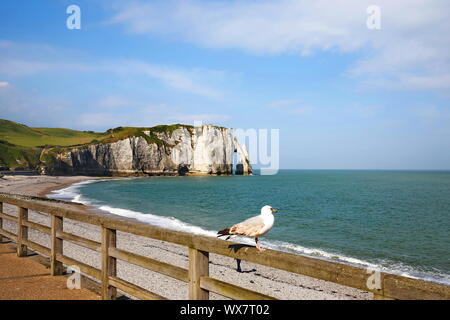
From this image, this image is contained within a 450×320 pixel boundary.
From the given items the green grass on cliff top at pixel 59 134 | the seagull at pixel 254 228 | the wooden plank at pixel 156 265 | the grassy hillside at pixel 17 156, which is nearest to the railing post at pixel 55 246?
the wooden plank at pixel 156 265

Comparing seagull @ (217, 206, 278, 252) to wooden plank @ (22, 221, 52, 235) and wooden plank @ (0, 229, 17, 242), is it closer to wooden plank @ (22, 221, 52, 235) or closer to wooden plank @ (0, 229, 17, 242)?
wooden plank @ (22, 221, 52, 235)

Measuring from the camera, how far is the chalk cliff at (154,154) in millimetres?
92000

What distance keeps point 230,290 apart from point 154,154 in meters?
102

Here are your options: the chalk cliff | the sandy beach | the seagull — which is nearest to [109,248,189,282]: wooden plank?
the seagull

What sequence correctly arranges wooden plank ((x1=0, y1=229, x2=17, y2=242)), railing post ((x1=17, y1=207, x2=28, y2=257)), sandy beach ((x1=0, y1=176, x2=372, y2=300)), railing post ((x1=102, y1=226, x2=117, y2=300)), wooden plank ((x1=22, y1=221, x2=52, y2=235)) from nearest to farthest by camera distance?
railing post ((x1=102, y1=226, x2=117, y2=300)) → wooden plank ((x1=22, y1=221, x2=52, y2=235)) → railing post ((x1=17, y1=207, x2=28, y2=257)) → wooden plank ((x1=0, y1=229, x2=17, y2=242)) → sandy beach ((x1=0, y1=176, x2=372, y2=300))

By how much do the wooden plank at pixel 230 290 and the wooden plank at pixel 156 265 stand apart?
0.27 metres

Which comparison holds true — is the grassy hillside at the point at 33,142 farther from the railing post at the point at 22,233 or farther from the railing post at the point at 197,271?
the railing post at the point at 197,271

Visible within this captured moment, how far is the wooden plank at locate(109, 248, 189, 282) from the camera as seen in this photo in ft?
12.1

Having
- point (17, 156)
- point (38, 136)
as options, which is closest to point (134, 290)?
point (17, 156)

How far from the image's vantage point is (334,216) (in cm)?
2862

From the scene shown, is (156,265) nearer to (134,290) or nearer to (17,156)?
(134,290)

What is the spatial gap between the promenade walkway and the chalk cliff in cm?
9129

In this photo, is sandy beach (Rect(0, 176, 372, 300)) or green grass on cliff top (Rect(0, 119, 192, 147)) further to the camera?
green grass on cliff top (Rect(0, 119, 192, 147))
